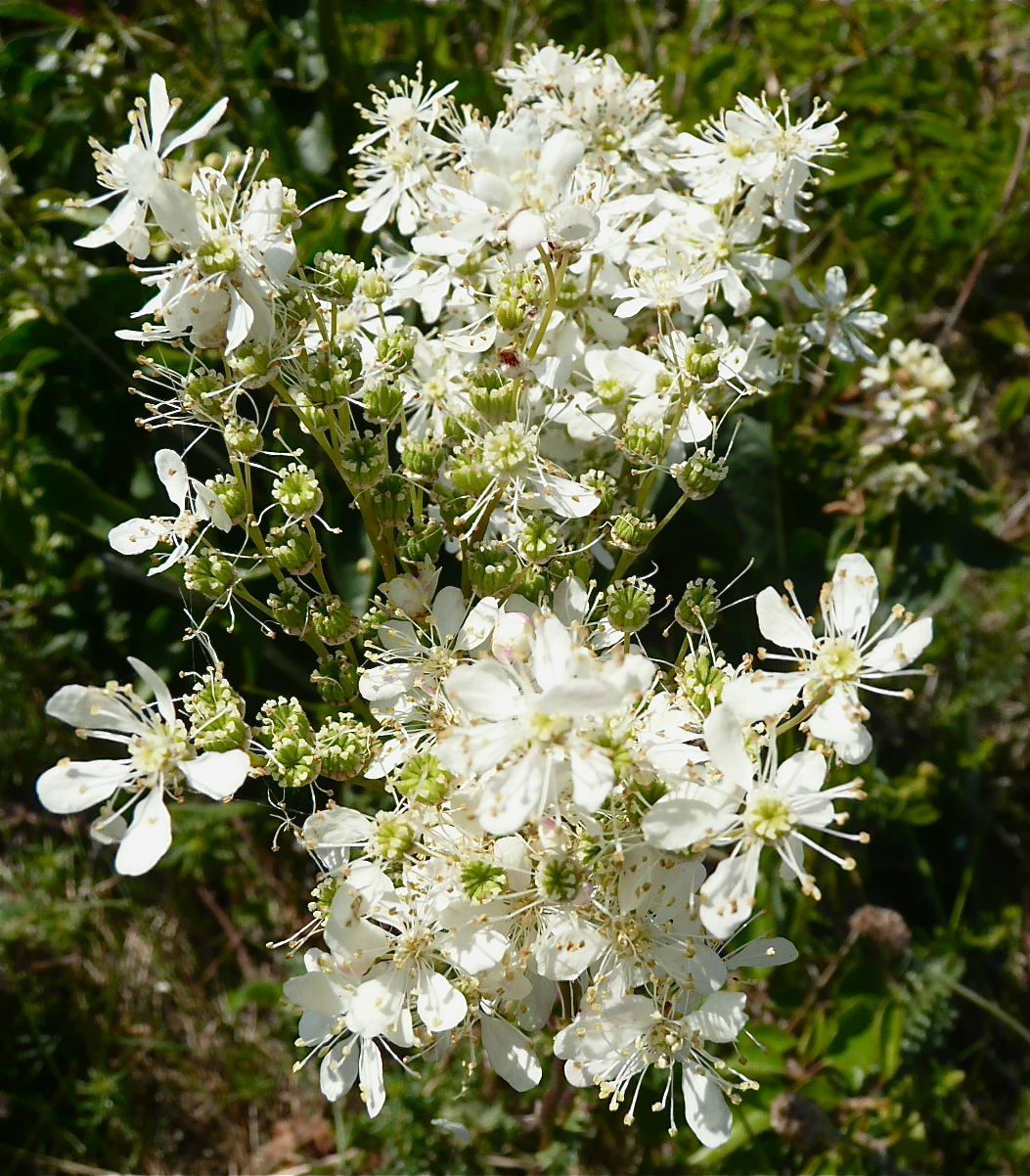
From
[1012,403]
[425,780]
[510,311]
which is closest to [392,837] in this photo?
[425,780]

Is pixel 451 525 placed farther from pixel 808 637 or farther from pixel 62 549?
pixel 62 549

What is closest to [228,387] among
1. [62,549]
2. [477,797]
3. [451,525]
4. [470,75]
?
[451,525]

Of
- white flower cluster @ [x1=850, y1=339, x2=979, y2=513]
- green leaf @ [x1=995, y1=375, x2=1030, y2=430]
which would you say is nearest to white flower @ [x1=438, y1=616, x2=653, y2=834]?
white flower cluster @ [x1=850, y1=339, x2=979, y2=513]

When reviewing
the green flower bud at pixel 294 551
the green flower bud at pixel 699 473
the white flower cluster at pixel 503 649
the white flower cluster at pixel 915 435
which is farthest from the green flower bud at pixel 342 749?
the white flower cluster at pixel 915 435

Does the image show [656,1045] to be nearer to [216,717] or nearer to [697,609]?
[697,609]

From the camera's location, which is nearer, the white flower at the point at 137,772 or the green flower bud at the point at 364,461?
the white flower at the point at 137,772

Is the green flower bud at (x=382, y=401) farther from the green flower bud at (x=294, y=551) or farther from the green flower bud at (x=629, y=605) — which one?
the green flower bud at (x=629, y=605)
